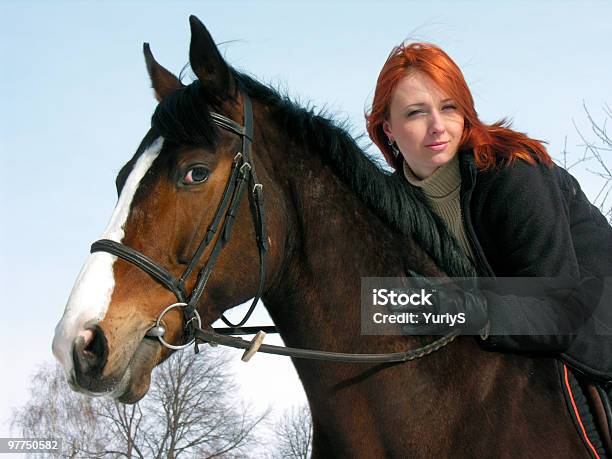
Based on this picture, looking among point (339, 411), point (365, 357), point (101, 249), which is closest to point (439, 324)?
point (365, 357)

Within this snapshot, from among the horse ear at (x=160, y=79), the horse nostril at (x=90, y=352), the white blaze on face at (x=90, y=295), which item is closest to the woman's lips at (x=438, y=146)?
the horse ear at (x=160, y=79)

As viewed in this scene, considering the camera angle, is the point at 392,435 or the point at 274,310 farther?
the point at 274,310

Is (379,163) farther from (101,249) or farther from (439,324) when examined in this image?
(101,249)

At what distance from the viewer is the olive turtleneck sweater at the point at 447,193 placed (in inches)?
147

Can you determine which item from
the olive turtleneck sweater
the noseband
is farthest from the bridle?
the olive turtleneck sweater

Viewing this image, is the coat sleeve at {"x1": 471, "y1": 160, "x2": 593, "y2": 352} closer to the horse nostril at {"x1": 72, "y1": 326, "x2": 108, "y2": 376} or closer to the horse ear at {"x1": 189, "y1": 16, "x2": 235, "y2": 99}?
the horse ear at {"x1": 189, "y1": 16, "x2": 235, "y2": 99}

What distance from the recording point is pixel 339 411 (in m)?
3.29

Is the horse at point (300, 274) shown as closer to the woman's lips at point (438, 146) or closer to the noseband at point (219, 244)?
the noseband at point (219, 244)

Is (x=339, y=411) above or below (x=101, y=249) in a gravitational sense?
below

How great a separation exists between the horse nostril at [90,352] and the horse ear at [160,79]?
1620 mm

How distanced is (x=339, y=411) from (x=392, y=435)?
0.87ft

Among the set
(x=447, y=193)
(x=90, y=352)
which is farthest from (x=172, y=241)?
(x=447, y=193)

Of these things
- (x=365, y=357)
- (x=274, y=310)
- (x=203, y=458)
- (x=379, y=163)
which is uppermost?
(x=203, y=458)

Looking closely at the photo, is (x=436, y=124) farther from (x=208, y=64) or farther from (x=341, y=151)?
(x=208, y=64)
